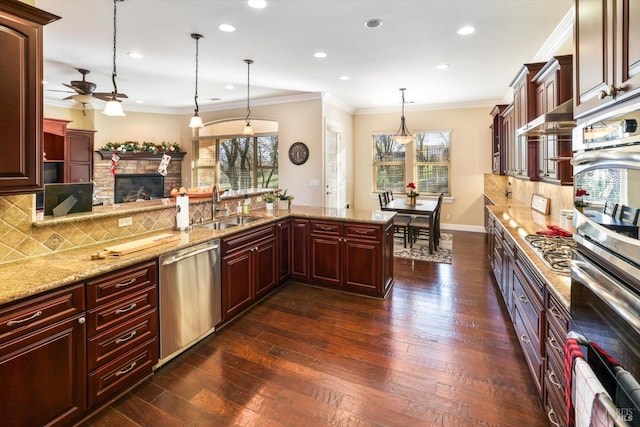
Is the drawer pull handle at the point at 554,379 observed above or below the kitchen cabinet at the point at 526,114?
below

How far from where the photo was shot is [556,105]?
2984mm

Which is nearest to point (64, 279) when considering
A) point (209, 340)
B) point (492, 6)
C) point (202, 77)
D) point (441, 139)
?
point (209, 340)

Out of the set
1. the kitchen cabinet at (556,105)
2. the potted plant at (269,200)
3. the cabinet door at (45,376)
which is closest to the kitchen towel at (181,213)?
the cabinet door at (45,376)

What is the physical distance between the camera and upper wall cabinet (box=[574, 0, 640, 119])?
104cm

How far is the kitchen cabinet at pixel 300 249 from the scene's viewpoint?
4.12 meters

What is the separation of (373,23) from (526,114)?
2.09 meters

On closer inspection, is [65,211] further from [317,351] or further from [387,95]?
[387,95]

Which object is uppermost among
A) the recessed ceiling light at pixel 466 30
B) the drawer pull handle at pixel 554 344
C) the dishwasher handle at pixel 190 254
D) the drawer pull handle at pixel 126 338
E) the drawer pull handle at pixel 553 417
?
the recessed ceiling light at pixel 466 30

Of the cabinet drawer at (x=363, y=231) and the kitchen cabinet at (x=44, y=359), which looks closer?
the kitchen cabinet at (x=44, y=359)

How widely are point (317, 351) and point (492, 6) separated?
3.49 metres

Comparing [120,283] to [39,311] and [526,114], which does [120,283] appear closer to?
[39,311]

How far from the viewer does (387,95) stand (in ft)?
22.3

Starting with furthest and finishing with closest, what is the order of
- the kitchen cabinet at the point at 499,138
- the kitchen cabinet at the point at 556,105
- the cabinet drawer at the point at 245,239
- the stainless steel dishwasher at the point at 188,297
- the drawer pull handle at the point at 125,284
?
the kitchen cabinet at the point at 499,138 → the cabinet drawer at the point at 245,239 → the kitchen cabinet at the point at 556,105 → the stainless steel dishwasher at the point at 188,297 → the drawer pull handle at the point at 125,284

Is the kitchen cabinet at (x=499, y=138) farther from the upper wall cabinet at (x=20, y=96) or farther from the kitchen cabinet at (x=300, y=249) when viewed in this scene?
the upper wall cabinet at (x=20, y=96)
